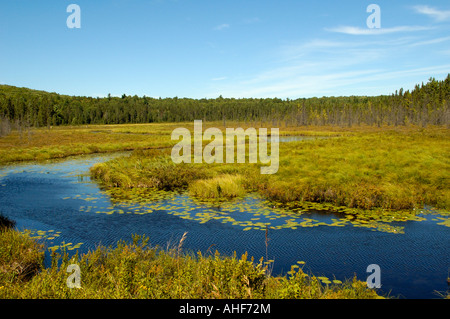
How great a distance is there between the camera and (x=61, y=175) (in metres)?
26.2

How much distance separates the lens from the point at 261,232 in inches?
496

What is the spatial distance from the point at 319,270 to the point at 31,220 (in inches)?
497

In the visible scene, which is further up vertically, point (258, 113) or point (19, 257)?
point (258, 113)

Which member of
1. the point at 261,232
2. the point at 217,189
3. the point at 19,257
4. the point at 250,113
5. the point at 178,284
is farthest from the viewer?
the point at 250,113

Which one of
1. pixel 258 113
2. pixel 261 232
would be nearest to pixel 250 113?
pixel 258 113

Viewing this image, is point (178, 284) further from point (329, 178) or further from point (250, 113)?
point (250, 113)

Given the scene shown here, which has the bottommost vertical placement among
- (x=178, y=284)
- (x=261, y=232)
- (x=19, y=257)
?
(x=261, y=232)

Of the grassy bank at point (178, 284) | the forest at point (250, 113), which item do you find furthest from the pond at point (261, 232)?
the forest at point (250, 113)

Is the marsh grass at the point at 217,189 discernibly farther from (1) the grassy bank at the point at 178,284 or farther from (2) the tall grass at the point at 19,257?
(1) the grassy bank at the point at 178,284

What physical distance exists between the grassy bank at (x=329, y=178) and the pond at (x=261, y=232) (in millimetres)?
1517

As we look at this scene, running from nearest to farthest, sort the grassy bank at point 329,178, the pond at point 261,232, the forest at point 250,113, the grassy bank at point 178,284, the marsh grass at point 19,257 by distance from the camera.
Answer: the grassy bank at point 178,284, the marsh grass at point 19,257, the pond at point 261,232, the grassy bank at point 329,178, the forest at point 250,113

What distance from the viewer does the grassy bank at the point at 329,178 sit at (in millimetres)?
16094

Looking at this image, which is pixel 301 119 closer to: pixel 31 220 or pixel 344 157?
pixel 344 157

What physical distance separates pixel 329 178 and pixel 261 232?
9.14m
